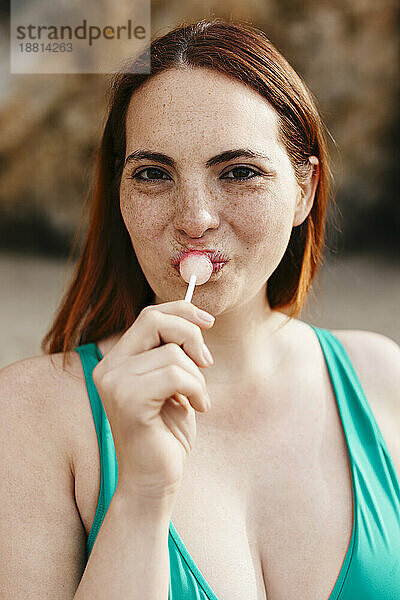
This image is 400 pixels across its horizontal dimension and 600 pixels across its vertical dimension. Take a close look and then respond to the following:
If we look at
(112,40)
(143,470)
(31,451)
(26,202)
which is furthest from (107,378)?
(26,202)

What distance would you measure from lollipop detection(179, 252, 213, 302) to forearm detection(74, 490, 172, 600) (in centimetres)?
23

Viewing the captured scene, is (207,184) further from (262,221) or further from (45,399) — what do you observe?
(45,399)

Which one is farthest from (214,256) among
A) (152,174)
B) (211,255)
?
(152,174)

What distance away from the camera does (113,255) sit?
36.5 inches

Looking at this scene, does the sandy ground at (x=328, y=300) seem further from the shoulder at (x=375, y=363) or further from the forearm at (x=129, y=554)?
the forearm at (x=129, y=554)

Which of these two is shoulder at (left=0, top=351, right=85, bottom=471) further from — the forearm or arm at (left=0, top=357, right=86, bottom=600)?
the forearm

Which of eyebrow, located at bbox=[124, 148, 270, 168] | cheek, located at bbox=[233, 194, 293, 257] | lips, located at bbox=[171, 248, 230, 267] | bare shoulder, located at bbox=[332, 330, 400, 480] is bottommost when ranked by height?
bare shoulder, located at bbox=[332, 330, 400, 480]

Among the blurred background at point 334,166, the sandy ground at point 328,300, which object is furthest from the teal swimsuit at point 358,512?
the sandy ground at point 328,300

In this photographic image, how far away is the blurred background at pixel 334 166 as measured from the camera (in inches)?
59.0

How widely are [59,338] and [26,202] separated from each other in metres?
0.73

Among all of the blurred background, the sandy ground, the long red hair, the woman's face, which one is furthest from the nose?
the sandy ground

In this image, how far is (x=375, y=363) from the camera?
40.0 inches

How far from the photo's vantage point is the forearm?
614 mm

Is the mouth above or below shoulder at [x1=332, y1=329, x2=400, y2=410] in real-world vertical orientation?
above
